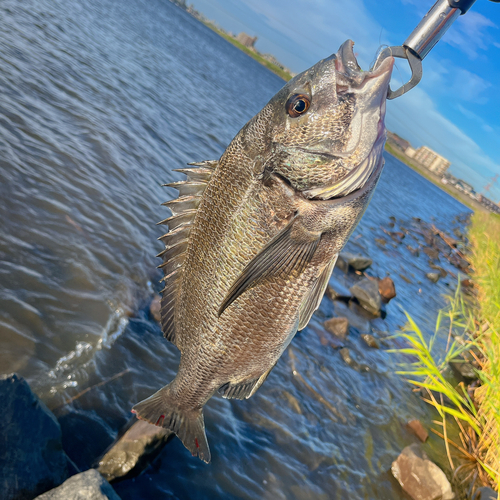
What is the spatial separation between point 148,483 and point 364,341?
550 centimetres

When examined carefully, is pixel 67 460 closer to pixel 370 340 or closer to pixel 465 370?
pixel 370 340

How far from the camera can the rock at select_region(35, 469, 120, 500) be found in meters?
2.53

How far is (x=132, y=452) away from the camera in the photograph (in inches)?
131

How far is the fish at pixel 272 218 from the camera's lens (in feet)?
5.83

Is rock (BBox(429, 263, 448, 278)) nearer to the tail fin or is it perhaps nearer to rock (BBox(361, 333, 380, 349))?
rock (BBox(361, 333, 380, 349))

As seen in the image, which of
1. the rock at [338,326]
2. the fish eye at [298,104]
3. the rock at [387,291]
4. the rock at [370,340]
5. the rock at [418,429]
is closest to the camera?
the fish eye at [298,104]

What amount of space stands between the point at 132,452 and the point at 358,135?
3.24 meters

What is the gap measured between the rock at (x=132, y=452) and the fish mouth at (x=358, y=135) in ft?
9.34

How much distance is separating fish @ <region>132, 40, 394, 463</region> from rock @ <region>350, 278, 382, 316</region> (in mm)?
7284

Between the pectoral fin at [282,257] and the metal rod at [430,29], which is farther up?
the metal rod at [430,29]

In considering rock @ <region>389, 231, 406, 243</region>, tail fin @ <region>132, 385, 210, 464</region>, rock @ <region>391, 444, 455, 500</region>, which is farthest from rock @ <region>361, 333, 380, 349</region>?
rock @ <region>389, 231, 406, 243</region>

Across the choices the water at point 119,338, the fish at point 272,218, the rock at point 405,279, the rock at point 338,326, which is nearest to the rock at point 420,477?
the water at point 119,338

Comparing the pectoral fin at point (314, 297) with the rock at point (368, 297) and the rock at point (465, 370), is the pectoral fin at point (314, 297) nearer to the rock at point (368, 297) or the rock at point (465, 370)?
the rock at point (368, 297)

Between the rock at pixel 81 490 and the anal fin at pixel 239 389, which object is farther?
the rock at pixel 81 490
